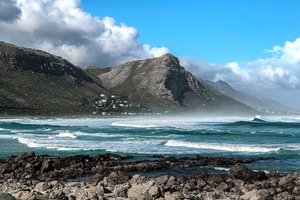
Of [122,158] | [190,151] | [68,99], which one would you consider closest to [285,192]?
[122,158]

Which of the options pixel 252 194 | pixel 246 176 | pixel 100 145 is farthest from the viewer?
pixel 100 145

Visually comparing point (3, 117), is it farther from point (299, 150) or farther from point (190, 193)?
point (190, 193)

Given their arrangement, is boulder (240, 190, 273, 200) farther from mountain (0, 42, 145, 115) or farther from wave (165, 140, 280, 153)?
mountain (0, 42, 145, 115)

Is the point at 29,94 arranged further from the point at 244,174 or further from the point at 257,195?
the point at 257,195

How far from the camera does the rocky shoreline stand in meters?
21.4

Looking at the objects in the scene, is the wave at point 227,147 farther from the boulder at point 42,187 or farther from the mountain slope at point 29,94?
the mountain slope at point 29,94

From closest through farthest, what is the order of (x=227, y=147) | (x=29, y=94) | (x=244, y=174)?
(x=244, y=174) → (x=227, y=147) → (x=29, y=94)

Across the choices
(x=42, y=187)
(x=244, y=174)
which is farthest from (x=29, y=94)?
(x=244, y=174)

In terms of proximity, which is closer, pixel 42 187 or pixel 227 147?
pixel 42 187

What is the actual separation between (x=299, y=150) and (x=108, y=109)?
152600 millimetres

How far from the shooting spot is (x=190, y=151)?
46.2 metres

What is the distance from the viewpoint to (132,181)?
25609 mm

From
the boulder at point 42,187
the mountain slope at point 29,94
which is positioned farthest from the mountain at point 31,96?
the boulder at point 42,187

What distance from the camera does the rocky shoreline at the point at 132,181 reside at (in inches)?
843
